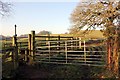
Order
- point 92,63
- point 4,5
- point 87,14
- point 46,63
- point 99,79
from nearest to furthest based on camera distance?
point 99,79 < point 92,63 < point 46,63 < point 4,5 < point 87,14

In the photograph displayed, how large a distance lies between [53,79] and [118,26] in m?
3.28

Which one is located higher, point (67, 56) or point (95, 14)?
point (95, 14)

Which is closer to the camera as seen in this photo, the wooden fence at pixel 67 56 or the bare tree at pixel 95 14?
the wooden fence at pixel 67 56

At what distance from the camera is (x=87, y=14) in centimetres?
2491

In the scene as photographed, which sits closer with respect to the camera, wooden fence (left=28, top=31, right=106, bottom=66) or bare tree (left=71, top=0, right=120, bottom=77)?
wooden fence (left=28, top=31, right=106, bottom=66)

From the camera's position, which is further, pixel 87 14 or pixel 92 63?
pixel 87 14

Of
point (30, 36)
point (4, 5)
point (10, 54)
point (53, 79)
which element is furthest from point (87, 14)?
point (53, 79)

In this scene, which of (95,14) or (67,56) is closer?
(67,56)

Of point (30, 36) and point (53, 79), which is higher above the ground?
point (30, 36)

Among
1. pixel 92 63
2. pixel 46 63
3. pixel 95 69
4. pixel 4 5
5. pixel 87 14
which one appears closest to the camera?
pixel 95 69

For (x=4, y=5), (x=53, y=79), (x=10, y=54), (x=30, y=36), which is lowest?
(x=53, y=79)

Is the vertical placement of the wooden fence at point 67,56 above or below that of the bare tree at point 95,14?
below

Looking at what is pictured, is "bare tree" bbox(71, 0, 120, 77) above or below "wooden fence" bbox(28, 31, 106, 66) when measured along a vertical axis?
above

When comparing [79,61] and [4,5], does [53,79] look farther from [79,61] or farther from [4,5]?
[4,5]
